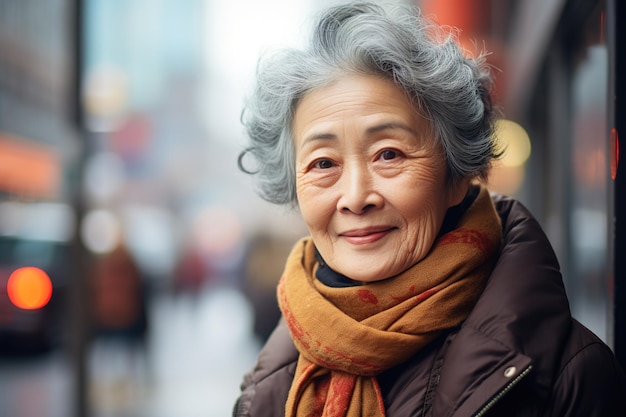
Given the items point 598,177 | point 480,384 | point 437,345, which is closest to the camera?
point 480,384

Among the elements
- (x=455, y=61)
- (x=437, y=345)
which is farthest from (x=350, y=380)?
(x=455, y=61)

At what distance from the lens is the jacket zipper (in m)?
1.79

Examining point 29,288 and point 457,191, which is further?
point 29,288

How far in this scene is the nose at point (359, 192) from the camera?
1999 mm

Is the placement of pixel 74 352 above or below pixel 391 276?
below

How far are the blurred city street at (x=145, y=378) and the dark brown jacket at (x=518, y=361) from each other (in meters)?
3.99

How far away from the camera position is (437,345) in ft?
6.71

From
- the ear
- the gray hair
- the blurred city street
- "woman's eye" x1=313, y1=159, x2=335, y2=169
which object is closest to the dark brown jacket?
the ear

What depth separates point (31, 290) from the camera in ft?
31.9

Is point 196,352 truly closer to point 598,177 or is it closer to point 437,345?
point 598,177

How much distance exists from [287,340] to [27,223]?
923cm

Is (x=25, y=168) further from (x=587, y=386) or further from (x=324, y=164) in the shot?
(x=587, y=386)

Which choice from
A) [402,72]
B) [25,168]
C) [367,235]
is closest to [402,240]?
[367,235]

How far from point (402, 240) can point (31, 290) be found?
Result: 27.9ft
